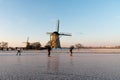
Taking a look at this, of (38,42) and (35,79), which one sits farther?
(38,42)

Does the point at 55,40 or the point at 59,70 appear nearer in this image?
the point at 59,70

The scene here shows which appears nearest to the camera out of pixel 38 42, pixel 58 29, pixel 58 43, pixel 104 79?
pixel 104 79

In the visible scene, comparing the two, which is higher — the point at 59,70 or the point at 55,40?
the point at 55,40

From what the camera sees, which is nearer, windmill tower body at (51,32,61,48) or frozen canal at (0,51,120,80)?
frozen canal at (0,51,120,80)

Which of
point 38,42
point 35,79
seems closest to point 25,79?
point 35,79

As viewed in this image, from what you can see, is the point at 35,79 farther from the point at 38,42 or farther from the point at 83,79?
the point at 38,42

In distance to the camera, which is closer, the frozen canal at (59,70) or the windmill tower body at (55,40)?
the frozen canal at (59,70)

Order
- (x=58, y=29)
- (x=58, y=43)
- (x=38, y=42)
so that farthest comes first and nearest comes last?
(x=38, y=42), (x=58, y=29), (x=58, y=43)

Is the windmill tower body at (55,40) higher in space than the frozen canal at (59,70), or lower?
higher

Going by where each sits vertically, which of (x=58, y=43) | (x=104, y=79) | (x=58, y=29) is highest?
(x=58, y=29)

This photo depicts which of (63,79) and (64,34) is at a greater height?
(64,34)

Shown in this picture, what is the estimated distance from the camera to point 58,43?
249 feet

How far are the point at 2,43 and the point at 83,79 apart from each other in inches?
5398

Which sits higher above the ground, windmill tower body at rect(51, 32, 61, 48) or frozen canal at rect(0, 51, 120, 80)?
windmill tower body at rect(51, 32, 61, 48)
